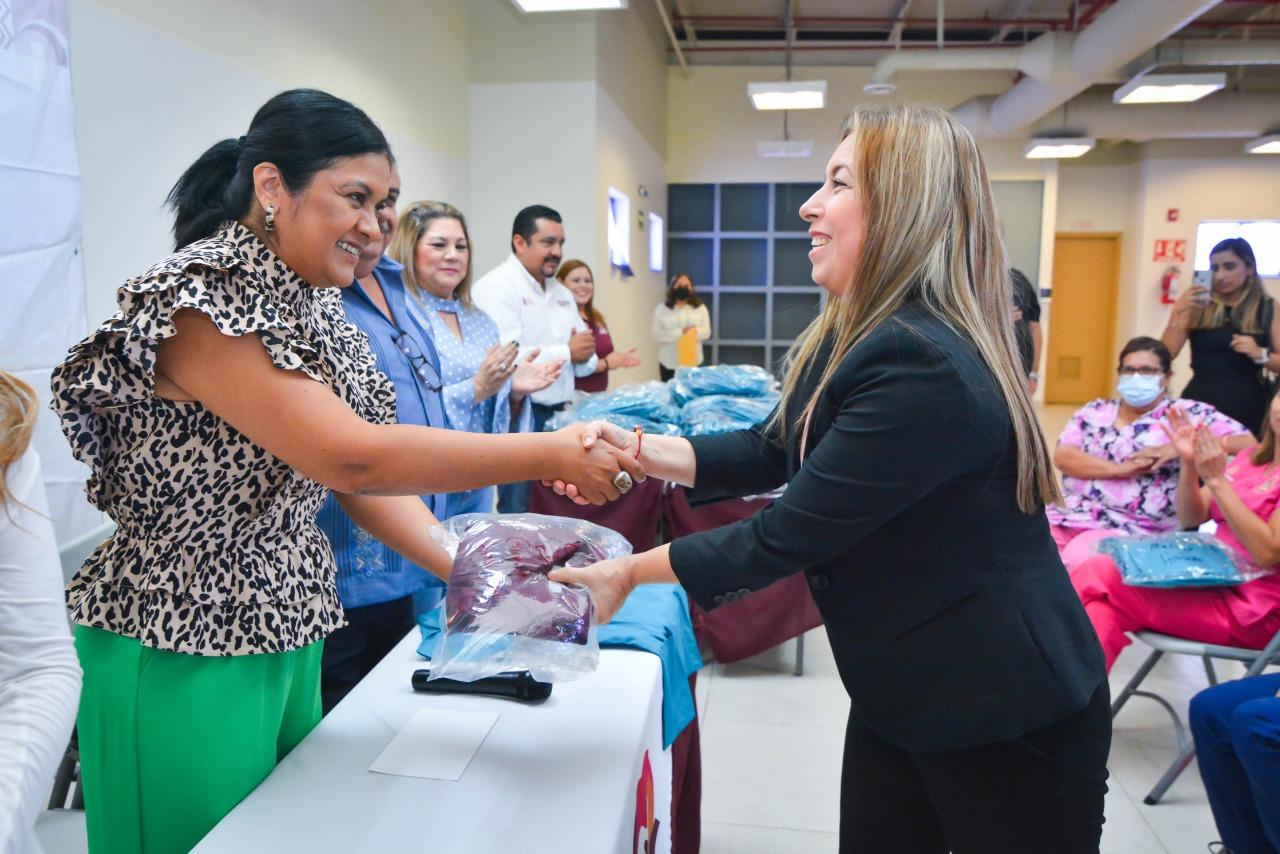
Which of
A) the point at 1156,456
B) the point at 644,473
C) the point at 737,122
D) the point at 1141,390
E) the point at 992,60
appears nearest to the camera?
the point at 644,473

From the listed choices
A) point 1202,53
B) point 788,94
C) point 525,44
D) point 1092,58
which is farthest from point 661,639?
point 1202,53

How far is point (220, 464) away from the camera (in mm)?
1092

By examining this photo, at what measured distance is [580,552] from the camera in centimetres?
139

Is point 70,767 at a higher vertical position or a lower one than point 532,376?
lower

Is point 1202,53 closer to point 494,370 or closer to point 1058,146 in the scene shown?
point 1058,146

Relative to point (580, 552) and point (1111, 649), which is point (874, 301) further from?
point (1111, 649)

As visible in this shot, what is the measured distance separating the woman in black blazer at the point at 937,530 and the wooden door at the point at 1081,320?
1160cm

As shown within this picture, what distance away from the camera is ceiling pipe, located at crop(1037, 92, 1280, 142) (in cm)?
919

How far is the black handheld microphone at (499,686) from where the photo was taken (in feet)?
4.49

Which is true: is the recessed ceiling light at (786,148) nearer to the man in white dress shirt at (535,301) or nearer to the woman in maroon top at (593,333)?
the woman in maroon top at (593,333)

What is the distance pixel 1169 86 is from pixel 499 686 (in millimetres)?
8218

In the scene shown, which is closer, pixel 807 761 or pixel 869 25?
pixel 807 761

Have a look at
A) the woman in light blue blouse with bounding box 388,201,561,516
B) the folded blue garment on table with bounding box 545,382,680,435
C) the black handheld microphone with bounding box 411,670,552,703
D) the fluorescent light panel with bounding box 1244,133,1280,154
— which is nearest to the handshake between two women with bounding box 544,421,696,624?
the black handheld microphone with bounding box 411,670,552,703

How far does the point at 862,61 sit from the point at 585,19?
18.2 feet
